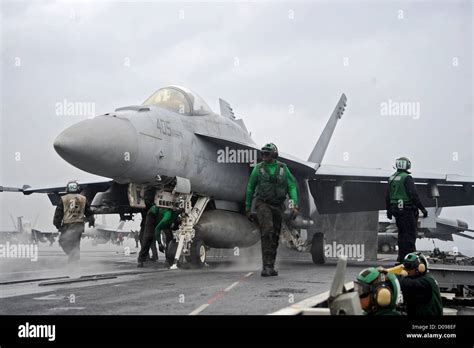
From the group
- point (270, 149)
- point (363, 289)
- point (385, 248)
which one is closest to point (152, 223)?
point (270, 149)

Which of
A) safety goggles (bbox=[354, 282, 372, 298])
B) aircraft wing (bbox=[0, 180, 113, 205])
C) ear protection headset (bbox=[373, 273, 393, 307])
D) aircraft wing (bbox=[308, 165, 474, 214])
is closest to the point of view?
ear protection headset (bbox=[373, 273, 393, 307])

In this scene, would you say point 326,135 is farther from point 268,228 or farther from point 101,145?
point 101,145

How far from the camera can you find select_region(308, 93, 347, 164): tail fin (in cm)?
2020

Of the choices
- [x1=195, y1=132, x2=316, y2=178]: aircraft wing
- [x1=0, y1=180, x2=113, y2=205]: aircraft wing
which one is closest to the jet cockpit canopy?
[x1=195, y1=132, x2=316, y2=178]: aircraft wing

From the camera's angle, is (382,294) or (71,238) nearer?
(382,294)

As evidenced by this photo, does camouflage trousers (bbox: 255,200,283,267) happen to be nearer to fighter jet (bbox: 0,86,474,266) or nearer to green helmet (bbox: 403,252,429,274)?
fighter jet (bbox: 0,86,474,266)

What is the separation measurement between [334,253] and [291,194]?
928 centimetres

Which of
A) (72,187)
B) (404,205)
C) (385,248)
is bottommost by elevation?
(385,248)

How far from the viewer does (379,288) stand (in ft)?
13.2

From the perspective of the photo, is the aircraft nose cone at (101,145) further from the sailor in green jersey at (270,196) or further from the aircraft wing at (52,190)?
the aircraft wing at (52,190)

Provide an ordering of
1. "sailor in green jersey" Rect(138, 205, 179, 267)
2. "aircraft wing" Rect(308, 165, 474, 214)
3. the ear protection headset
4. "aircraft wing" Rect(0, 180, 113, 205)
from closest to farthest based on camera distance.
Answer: the ear protection headset < "sailor in green jersey" Rect(138, 205, 179, 267) < "aircraft wing" Rect(308, 165, 474, 214) < "aircraft wing" Rect(0, 180, 113, 205)

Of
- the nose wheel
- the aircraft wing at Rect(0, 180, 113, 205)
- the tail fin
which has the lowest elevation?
the nose wheel

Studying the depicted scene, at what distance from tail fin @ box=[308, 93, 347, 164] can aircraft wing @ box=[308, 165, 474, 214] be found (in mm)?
2926

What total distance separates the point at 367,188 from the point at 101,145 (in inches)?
400
